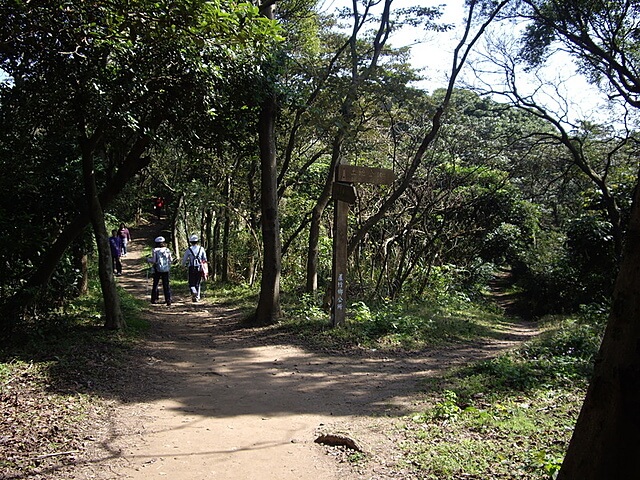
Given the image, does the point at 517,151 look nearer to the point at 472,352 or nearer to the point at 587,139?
the point at 587,139

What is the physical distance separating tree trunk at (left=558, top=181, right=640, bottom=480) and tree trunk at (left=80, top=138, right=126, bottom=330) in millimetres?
7525

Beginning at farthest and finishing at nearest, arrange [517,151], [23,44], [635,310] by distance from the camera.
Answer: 1. [517,151]
2. [23,44]
3. [635,310]

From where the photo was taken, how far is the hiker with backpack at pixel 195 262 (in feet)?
44.3

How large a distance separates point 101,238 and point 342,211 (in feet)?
13.3

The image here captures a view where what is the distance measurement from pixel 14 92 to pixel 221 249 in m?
12.9

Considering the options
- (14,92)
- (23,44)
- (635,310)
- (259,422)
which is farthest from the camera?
(14,92)

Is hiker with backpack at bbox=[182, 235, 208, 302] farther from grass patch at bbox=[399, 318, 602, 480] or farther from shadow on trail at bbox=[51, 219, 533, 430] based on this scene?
grass patch at bbox=[399, 318, 602, 480]

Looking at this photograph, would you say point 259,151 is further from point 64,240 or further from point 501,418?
point 501,418

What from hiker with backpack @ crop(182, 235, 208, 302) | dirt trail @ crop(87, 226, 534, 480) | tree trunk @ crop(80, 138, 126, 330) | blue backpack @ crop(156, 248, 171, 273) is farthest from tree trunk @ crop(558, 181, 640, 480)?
blue backpack @ crop(156, 248, 171, 273)

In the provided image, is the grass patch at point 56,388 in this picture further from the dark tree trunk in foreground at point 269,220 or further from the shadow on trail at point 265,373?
the dark tree trunk in foreground at point 269,220

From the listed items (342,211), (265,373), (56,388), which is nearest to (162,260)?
(342,211)

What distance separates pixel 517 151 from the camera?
19.9 m

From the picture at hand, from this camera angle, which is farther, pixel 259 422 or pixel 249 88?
pixel 249 88

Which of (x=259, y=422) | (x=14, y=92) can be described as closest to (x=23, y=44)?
(x=14, y=92)
